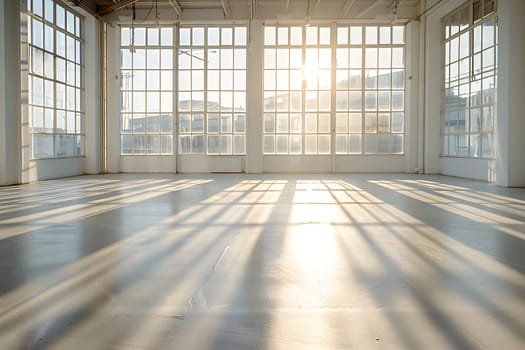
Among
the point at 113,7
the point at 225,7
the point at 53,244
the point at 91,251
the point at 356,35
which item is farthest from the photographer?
the point at 356,35

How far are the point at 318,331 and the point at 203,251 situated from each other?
2665 mm

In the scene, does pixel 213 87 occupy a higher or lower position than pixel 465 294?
higher

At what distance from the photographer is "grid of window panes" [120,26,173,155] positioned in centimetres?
2266

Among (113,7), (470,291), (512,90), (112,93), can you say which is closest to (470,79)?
(512,90)

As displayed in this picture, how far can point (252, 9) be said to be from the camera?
21203 millimetres

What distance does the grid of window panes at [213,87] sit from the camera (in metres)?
22.5

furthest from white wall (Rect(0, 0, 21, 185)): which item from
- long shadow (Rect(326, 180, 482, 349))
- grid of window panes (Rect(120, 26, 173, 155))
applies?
long shadow (Rect(326, 180, 482, 349))

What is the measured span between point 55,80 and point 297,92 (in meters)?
9.99

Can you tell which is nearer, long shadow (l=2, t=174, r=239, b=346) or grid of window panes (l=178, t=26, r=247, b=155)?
long shadow (l=2, t=174, r=239, b=346)

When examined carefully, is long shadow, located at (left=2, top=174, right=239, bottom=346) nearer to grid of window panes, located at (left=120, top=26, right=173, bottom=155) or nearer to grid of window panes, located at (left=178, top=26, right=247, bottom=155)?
grid of window panes, located at (left=178, top=26, right=247, bottom=155)

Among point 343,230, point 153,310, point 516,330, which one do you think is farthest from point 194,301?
point 343,230

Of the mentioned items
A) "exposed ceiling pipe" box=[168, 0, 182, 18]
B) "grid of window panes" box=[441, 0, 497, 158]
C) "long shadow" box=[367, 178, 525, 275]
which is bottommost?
"long shadow" box=[367, 178, 525, 275]

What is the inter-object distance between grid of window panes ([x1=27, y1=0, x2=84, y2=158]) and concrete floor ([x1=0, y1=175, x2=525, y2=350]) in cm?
914

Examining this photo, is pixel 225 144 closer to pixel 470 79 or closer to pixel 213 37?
Answer: pixel 213 37
